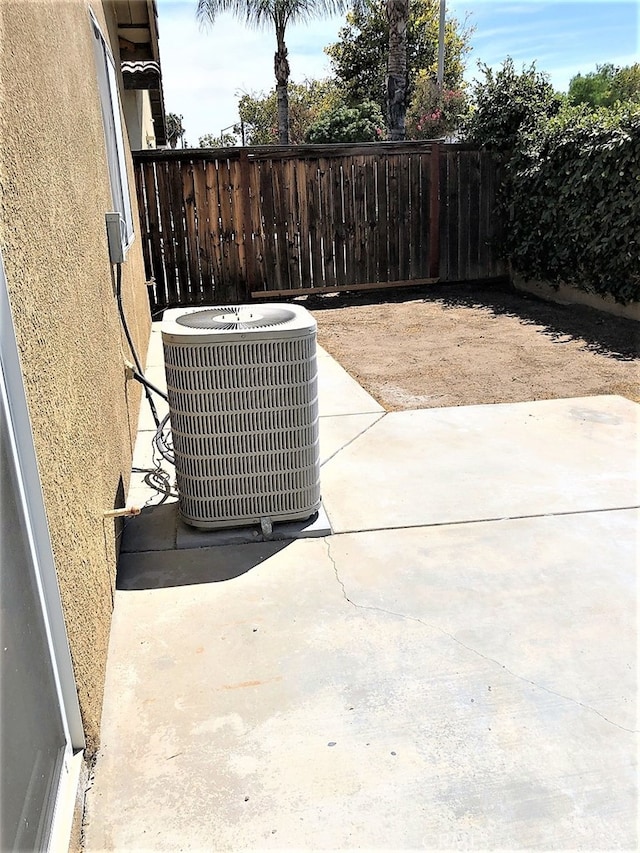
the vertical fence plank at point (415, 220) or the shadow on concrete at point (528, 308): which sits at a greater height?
the vertical fence plank at point (415, 220)

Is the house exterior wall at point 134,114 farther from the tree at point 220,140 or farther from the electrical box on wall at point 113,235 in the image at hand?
the tree at point 220,140

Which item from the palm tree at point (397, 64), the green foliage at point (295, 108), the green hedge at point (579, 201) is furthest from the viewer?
the green foliage at point (295, 108)

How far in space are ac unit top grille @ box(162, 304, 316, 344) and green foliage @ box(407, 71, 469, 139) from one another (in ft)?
70.7

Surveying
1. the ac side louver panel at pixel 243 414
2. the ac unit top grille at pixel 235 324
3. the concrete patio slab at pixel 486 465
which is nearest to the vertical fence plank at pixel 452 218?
the concrete patio slab at pixel 486 465

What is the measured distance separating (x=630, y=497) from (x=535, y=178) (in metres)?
6.53

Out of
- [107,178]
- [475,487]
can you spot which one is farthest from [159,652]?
[107,178]

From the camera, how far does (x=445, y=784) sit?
2039 millimetres

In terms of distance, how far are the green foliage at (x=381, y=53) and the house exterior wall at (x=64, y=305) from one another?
30.0 metres

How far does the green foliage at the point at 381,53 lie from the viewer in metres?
31.1

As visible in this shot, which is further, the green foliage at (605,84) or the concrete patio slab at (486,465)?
the green foliage at (605,84)

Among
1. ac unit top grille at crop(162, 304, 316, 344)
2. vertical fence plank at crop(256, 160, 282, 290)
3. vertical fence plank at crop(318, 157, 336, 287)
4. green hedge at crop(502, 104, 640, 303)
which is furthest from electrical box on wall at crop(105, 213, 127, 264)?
vertical fence plank at crop(318, 157, 336, 287)

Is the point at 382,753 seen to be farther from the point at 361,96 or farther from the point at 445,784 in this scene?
the point at 361,96

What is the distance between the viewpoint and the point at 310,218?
32.8 feet

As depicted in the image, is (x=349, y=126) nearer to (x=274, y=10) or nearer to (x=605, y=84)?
(x=274, y=10)
